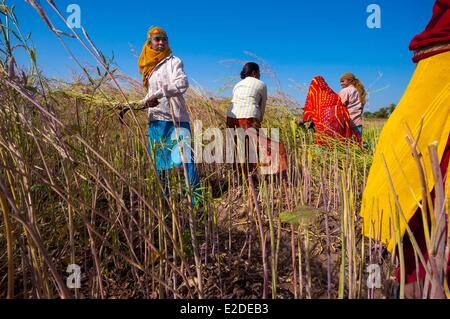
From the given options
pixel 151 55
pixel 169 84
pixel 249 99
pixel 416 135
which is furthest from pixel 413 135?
pixel 249 99

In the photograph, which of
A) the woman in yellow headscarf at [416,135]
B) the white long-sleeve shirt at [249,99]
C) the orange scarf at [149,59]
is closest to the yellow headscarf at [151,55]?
the orange scarf at [149,59]

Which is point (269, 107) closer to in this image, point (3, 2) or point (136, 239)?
point (136, 239)

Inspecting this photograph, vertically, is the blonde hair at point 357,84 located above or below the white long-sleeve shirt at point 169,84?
above

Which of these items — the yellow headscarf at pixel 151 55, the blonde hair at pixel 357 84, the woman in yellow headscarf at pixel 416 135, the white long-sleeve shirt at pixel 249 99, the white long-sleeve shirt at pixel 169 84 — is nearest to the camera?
the woman in yellow headscarf at pixel 416 135

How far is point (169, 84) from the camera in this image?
1937 millimetres

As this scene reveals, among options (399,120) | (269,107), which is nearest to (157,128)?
(399,120)

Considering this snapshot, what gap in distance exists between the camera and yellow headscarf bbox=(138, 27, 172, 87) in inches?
85.7

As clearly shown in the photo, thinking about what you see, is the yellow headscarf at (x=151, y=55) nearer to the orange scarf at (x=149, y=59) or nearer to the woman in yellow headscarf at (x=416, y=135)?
the orange scarf at (x=149, y=59)

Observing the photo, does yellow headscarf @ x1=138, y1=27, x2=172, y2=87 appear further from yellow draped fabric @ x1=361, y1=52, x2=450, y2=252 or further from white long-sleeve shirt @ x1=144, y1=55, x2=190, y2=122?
yellow draped fabric @ x1=361, y1=52, x2=450, y2=252

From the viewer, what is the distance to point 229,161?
2.86 m

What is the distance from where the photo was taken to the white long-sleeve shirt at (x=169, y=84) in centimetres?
196

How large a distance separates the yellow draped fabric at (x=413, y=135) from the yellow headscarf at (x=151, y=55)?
4.79ft

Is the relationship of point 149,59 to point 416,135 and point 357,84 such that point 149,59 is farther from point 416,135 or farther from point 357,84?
point 357,84

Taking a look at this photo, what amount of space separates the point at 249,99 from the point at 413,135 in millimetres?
1852
